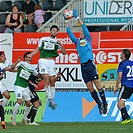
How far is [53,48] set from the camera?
22.7m

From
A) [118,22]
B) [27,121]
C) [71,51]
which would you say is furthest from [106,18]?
[27,121]

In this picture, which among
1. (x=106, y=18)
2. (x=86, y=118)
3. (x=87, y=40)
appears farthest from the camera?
(x=106, y=18)

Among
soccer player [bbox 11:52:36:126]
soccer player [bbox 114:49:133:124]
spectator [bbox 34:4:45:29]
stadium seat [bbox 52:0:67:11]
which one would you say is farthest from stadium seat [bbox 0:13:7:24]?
soccer player [bbox 114:49:133:124]

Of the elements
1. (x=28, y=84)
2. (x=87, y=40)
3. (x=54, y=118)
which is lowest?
(x=54, y=118)

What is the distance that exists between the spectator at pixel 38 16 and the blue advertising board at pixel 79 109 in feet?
11.9

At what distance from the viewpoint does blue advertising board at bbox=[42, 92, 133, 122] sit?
25469 millimetres

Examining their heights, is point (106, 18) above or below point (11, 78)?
above

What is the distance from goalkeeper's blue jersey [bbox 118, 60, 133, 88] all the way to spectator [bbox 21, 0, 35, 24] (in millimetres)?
7820

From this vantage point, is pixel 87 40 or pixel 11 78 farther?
pixel 11 78

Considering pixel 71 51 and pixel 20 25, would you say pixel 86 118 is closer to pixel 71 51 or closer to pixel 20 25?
pixel 71 51

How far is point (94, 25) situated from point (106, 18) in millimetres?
520

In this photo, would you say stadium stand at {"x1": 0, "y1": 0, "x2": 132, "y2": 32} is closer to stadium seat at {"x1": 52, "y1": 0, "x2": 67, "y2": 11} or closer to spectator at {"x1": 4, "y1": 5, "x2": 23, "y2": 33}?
stadium seat at {"x1": 52, "y1": 0, "x2": 67, "y2": 11}

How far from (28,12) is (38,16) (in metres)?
0.63

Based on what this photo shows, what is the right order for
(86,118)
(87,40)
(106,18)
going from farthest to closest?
(106,18) < (86,118) < (87,40)
